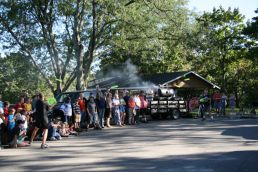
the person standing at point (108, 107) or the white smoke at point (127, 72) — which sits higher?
the white smoke at point (127, 72)

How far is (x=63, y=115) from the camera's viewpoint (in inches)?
652

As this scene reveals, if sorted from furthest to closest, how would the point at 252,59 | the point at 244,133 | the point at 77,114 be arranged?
the point at 252,59 < the point at 77,114 < the point at 244,133

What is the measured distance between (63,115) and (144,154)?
696 cm

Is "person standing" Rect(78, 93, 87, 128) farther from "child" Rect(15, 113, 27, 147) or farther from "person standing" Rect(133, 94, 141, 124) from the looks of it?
"child" Rect(15, 113, 27, 147)

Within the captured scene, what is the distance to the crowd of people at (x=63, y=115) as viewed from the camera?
1250cm

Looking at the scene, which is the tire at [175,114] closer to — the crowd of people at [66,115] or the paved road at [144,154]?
the crowd of people at [66,115]

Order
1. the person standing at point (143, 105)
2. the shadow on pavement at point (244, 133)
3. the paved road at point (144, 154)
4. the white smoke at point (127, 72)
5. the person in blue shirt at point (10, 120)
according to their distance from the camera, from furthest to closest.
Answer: the white smoke at point (127, 72) < the person standing at point (143, 105) < the shadow on pavement at point (244, 133) < the person in blue shirt at point (10, 120) < the paved road at point (144, 154)

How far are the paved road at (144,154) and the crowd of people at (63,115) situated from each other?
66 centimetres

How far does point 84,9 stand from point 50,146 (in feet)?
57.4

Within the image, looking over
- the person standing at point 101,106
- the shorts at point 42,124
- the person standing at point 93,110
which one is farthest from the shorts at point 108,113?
the shorts at point 42,124

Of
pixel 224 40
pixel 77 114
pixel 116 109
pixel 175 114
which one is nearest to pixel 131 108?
pixel 116 109

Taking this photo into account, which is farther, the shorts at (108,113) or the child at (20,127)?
the shorts at (108,113)

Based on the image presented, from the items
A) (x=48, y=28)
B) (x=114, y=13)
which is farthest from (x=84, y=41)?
(x=114, y=13)

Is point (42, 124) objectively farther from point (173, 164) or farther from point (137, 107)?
point (137, 107)
